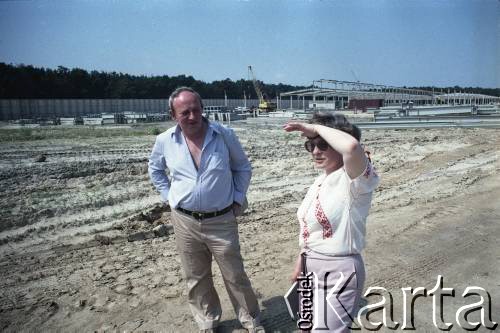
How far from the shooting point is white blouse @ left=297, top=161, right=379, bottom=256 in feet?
7.72

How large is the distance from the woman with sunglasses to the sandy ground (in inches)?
60.7

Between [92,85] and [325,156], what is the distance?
3500 inches

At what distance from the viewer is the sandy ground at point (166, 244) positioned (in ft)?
13.8

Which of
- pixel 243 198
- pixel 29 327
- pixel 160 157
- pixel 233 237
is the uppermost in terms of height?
pixel 160 157

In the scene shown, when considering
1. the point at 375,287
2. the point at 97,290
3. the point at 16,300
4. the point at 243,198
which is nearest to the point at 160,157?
the point at 243,198

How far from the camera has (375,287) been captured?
4.61 meters

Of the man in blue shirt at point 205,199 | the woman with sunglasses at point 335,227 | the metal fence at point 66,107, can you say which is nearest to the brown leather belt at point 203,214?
the man in blue shirt at point 205,199

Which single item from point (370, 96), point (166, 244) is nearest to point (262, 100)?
point (370, 96)

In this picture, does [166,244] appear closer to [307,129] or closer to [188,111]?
[188,111]

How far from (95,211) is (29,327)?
4.43 meters

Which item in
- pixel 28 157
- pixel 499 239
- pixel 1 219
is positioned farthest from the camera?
pixel 28 157

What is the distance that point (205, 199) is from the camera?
332 centimetres

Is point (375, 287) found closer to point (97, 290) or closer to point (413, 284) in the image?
point (413, 284)

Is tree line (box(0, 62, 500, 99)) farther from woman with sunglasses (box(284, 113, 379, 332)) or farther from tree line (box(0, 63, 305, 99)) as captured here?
woman with sunglasses (box(284, 113, 379, 332))
